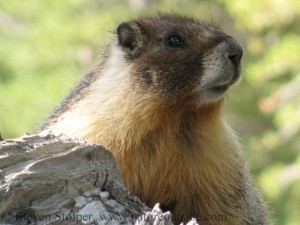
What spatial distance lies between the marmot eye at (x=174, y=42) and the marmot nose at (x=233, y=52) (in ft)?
1.30

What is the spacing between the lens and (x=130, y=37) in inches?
243

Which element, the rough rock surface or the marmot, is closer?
the rough rock surface

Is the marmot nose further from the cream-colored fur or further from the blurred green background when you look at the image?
the blurred green background

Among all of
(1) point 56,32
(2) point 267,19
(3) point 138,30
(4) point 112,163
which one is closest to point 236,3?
(2) point 267,19

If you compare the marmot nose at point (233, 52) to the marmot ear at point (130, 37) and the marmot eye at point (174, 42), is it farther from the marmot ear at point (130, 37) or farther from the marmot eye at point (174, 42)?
the marmot ear at point (130, 37)

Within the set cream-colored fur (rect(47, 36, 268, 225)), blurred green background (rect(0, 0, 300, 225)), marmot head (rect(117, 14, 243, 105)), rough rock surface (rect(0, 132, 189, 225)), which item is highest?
blurred green background (rect(0, 0, 300, 225))

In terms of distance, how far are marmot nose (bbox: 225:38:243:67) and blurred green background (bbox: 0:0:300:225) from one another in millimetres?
6014

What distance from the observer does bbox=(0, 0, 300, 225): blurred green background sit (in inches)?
481

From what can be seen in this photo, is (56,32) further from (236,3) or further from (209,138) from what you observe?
(209,138)

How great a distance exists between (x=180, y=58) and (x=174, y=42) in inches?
7.2

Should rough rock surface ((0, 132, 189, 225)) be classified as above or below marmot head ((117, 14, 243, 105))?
below

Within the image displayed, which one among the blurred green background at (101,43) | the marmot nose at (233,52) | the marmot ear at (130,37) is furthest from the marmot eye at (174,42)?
the blurred green background at (101,43)


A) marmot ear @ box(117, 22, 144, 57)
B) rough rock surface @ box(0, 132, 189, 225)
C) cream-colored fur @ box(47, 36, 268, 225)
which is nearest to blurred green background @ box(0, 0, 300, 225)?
marmot ear @ box(117, 22, 144, 57)

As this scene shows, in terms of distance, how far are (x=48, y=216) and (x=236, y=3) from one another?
8.42m
